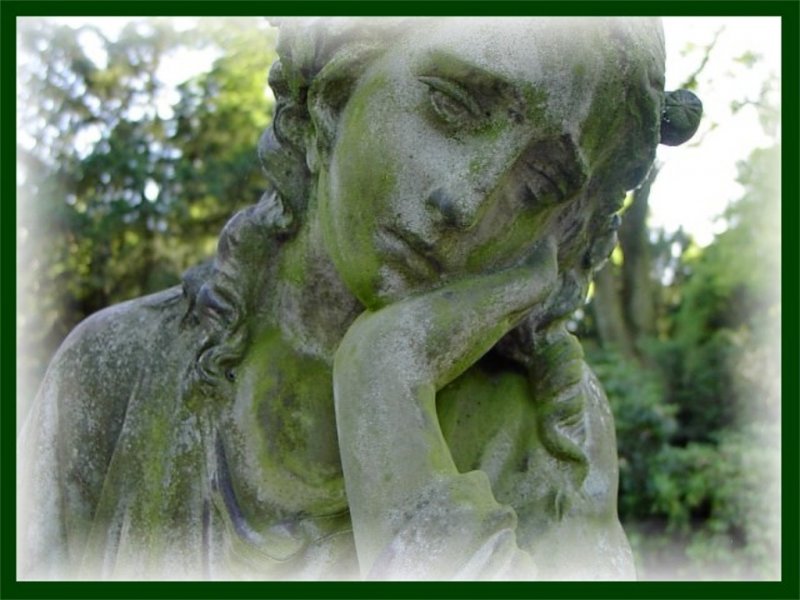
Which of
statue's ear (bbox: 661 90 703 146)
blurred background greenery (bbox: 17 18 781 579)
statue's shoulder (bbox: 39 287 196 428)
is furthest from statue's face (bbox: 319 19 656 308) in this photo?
blurred background greenery (bbox: 17 18 781 579)

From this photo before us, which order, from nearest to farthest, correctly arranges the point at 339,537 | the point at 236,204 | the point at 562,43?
the point at 562,43 < the point at 339,537 < the point at 236,204

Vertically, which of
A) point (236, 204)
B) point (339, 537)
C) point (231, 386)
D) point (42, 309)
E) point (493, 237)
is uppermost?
point (236, 204)

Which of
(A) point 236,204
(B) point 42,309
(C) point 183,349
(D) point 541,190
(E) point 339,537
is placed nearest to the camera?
(D) point 541,190

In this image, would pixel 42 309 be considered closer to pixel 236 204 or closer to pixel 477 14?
pixel 236 204

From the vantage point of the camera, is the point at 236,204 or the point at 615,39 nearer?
the point at 615,39

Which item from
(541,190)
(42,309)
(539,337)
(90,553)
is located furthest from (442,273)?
(42,309)

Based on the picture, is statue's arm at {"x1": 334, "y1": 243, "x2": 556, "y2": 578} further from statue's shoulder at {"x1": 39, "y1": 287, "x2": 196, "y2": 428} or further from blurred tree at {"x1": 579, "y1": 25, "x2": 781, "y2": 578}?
blurred tree at {"x1": 579, "y1": 25, "x2": 781, "y2": 578}

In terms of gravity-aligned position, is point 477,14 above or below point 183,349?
above

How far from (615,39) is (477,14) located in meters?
0.22

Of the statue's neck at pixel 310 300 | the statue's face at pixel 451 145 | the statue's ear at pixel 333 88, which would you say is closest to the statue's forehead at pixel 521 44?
the statue's face at pixel 451 145

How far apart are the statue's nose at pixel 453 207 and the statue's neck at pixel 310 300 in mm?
390

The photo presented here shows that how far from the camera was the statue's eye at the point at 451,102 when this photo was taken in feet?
5.36

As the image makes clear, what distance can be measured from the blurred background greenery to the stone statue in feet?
19.8

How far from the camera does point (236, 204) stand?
948 cm
